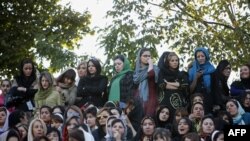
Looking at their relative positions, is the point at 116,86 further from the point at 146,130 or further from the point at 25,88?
the point at 25,88

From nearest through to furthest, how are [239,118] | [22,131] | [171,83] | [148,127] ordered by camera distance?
1. [148,127]
2. [22,131]
3. [239,118]
4. [171,83]

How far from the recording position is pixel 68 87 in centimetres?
1090

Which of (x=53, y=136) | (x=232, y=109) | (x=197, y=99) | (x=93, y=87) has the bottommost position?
(x=53, y=136)

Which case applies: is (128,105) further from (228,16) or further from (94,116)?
(228,16)

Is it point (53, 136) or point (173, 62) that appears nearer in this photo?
point (53, 136)

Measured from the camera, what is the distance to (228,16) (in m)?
15.6

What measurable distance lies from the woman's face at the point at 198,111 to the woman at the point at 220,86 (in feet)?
2.37

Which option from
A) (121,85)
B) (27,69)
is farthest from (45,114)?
(121,85)

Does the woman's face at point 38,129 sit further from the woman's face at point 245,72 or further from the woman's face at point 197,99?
the woman's face at point 245,72

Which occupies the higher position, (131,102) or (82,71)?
(82,71)

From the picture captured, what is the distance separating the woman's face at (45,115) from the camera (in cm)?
1010

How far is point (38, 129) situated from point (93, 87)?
1.65 meters

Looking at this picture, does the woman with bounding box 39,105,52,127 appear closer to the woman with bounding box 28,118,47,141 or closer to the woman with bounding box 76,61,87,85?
the woman with bounding box 28,118,47,141

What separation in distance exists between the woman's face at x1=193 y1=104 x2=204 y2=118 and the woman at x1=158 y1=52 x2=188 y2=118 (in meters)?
0.46
